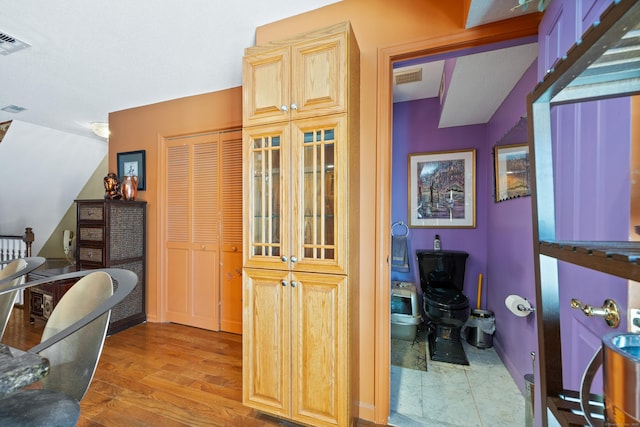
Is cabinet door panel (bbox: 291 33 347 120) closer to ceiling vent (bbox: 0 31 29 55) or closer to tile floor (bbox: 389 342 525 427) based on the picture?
tile floor (bbox: 389 342 525 427)

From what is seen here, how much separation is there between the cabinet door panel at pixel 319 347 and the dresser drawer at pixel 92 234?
2.52m

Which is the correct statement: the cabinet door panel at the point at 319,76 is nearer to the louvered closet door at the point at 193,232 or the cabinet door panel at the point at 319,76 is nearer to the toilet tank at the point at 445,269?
the louvered closet door at the point at 193,232

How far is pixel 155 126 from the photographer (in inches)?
128

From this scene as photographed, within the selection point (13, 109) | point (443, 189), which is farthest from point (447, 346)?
point (13, 109)

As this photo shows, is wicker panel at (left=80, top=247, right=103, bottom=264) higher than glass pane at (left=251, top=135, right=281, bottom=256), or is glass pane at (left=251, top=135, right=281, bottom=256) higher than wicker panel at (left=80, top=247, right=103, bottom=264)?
glass pane at (left=251, top=135, right=281, bottom=256)

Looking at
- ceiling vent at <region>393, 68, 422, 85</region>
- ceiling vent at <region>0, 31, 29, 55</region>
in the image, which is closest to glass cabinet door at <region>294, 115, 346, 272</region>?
ceiling vent at <region>393, 68, 422, 85</region>

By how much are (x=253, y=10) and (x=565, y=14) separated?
1692mm

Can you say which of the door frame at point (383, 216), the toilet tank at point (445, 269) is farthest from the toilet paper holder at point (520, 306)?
the toilet tank at point (445, 269)

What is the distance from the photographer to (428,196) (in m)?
3.14

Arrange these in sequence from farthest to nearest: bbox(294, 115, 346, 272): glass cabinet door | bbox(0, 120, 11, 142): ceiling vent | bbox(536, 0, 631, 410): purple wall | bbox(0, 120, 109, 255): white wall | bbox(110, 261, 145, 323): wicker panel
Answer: bbox(0, 120, 109, 255): white wall
bbox(0, 120, 11, 142): ceiling vent
bbox(110, 261, 145, 323): wicker panel
bbox(294, 115, 346, 272): glass cabinet door
bbox(536, 0, 631, 410): purple wall

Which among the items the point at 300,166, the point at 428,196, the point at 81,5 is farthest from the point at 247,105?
the point at 428,196

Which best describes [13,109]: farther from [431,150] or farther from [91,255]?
[431,150]

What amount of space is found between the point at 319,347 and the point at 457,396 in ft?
4.01

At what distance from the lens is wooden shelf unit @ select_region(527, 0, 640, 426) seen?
1.43 feet
